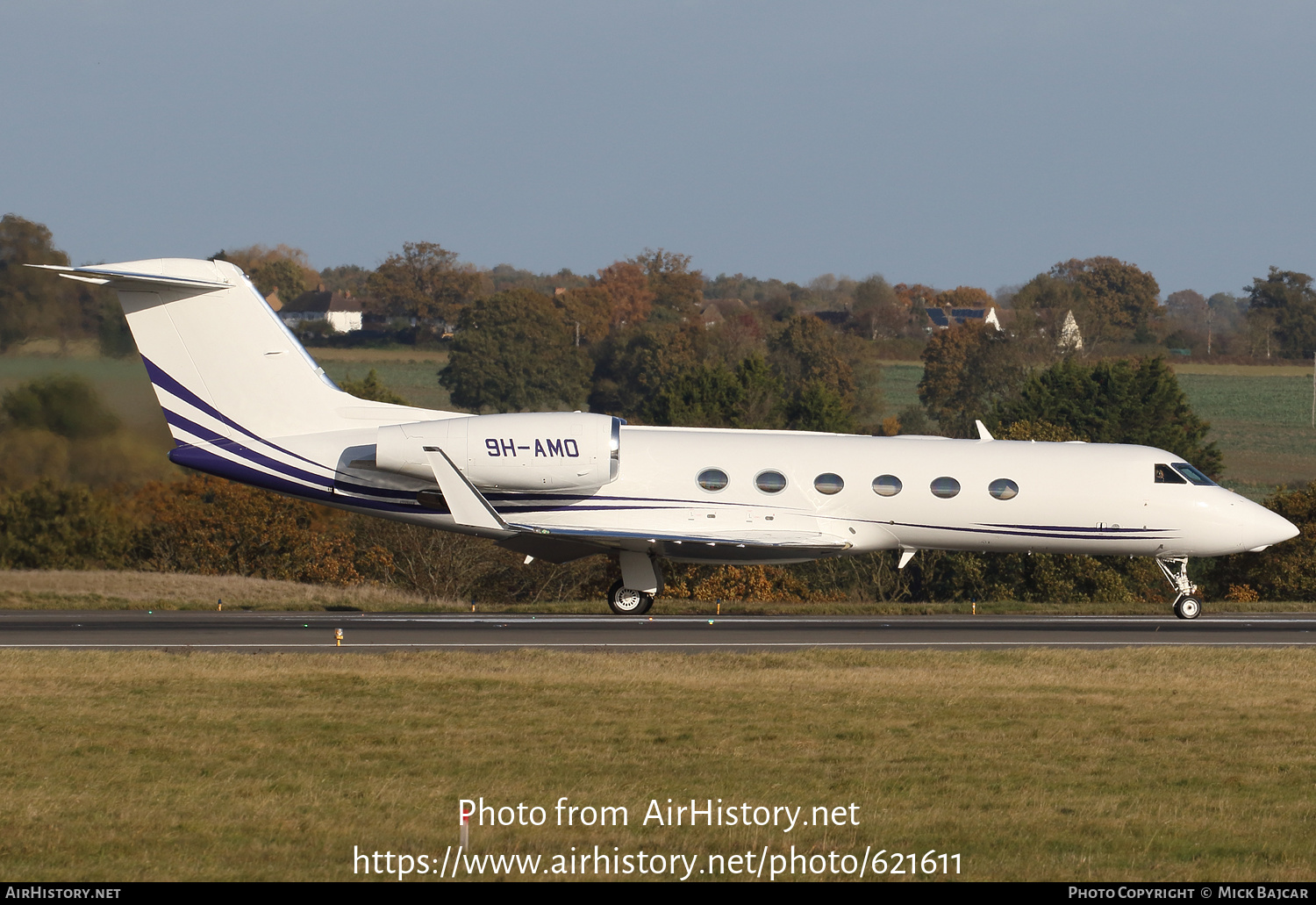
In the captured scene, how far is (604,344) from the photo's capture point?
107250 mm

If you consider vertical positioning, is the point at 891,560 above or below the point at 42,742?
below

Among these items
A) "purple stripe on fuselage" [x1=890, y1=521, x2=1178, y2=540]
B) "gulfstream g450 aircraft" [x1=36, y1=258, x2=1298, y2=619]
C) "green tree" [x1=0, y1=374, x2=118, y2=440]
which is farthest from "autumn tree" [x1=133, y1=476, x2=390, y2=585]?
"purple stripe on fuselage" [x1=890, y1=521, x2=1178, y2=540]

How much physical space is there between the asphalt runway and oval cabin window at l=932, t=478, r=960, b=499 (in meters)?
2.33

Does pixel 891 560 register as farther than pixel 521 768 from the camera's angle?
Yes

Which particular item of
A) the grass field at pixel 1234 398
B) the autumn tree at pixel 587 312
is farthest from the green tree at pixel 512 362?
the autumn tree at pixel 587 312

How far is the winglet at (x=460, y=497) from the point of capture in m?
25.2

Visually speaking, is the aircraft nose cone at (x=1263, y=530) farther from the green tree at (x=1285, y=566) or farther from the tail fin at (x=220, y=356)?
the green tree at (x=1285, y=566)

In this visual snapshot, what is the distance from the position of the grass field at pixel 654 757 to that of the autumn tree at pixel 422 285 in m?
107

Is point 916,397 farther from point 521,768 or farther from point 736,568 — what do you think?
point 521,768

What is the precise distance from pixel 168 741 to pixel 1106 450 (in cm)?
1914

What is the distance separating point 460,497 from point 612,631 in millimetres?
3607

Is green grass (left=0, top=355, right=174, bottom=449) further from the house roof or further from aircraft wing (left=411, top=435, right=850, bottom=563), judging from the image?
the house roof

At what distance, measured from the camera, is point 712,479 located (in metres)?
26.4
